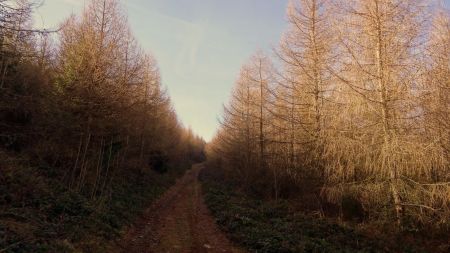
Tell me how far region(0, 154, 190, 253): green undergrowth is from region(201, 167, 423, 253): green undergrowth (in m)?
3.97

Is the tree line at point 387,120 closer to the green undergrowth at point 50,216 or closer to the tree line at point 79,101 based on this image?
the green undergrowth at point 50,216

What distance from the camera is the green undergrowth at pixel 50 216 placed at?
22.9 ft

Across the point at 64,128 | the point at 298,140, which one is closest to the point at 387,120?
the point at 298,140

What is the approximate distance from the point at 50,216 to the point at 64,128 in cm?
456

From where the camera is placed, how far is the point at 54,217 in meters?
8.98

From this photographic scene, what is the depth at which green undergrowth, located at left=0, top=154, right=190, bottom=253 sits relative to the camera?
6.96 m

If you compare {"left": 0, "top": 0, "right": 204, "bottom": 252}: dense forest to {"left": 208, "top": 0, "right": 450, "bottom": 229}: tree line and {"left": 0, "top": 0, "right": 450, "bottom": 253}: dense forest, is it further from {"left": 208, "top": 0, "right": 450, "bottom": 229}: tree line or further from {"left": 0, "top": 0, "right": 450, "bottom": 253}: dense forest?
{"left": 208, "top": 0, "right": 450, "bottom": 229}: tree line

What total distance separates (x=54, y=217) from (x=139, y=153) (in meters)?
18.9

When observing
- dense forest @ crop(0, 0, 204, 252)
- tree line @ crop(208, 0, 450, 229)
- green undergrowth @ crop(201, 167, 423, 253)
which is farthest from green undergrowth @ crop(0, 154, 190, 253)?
tree line @ crop(208, 0, 450, 229)

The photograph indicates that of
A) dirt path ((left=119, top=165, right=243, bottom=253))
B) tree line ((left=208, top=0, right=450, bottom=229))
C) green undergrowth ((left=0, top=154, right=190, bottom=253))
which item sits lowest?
dirt path ((left=119, top=165, right=243, bottom=253))

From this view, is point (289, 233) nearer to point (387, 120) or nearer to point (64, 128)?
point (387, 120)

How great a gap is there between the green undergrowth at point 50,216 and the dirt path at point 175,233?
0.58m

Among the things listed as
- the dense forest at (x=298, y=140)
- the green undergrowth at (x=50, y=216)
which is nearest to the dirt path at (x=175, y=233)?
the dense forest at (x=298, y=140)

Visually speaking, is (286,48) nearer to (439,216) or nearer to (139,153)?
(439,216)
